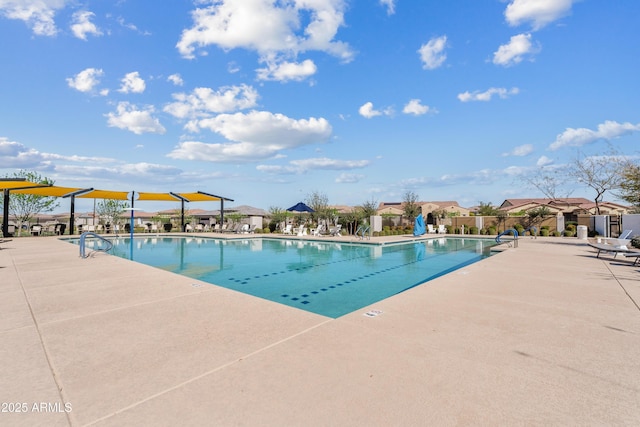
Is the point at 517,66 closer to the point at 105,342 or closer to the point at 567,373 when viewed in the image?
the point at 567,373

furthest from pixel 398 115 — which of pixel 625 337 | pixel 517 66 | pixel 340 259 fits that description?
pixel 625 337

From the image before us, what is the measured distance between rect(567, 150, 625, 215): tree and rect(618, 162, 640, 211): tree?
97cm

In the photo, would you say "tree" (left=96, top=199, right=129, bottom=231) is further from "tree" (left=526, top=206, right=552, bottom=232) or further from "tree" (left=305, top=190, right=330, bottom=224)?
"tree" (left=526, top=206, right=552, bottom=232)

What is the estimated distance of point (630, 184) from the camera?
45.5 feet

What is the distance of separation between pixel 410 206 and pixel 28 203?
27805mm

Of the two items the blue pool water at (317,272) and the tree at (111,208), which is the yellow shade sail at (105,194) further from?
the blue pool water at (317,272)

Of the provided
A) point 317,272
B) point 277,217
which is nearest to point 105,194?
point 277,217

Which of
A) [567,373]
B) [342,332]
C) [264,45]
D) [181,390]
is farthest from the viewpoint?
[264,45]

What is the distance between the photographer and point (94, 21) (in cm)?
944

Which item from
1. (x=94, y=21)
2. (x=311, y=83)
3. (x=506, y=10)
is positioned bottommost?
(x=94, y=21)

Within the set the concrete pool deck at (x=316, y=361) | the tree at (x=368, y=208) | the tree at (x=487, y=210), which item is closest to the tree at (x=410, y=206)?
the tree at (x=368, y=208)

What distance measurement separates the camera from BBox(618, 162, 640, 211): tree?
1340 centimetres

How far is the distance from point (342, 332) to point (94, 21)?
12254 mm

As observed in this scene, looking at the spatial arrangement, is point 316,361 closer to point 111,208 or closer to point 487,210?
point 111,208
